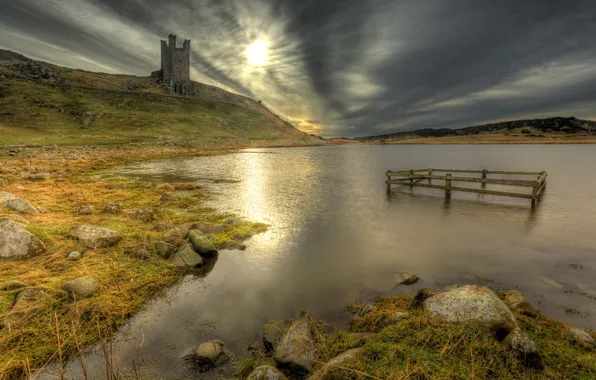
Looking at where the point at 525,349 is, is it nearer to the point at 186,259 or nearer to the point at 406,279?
the point at 406,279

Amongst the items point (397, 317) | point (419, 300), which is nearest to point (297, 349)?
point (397, 317)

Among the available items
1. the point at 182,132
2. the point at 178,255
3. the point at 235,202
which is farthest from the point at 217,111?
the point at 178,255

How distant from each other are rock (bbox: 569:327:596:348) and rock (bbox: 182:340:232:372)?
677cm

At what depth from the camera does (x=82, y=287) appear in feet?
22.1

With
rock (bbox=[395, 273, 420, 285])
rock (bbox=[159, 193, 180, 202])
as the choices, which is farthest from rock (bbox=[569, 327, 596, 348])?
rock (bbox=[159, 193, 180, 202])

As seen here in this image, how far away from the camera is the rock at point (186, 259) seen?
9078 mm

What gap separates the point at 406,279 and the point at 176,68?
181m

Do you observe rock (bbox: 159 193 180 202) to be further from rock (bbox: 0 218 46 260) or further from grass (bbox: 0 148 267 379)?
rock (bbox: 0 218 46 260)

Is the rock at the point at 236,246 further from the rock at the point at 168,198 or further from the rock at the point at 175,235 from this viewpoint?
the rock at the point at 168,198

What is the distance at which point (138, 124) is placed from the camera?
299ft

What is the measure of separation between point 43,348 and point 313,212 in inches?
533

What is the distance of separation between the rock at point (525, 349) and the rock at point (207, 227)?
11040 mm

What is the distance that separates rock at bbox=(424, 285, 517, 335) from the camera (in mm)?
4707

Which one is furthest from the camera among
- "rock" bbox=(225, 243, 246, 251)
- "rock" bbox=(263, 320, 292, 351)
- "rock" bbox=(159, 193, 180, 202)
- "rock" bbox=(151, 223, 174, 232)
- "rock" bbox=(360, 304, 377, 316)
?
"rock" bbox=(159, 193, 180, 202)
